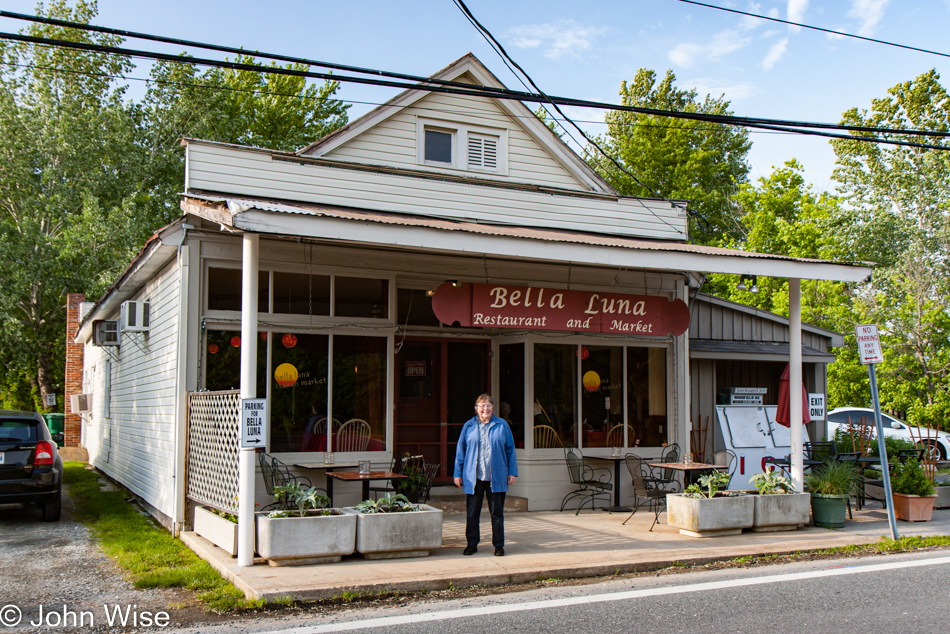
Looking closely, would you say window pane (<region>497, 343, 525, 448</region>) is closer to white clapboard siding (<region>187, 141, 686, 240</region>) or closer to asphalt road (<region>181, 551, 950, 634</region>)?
white clapboard siding (<region>187, 141, 686, 240</region>)

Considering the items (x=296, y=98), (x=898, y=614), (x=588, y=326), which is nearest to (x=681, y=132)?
(x=296, y=98)

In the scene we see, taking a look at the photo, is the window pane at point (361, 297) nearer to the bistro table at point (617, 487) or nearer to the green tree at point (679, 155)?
the bistro table at point (617, 487)

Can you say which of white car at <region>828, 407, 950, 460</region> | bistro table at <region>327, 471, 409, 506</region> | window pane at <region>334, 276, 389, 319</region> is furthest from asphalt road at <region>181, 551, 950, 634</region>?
white car at <region>828, 407, 950, 460</region>

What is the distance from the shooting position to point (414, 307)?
11320 millimetres

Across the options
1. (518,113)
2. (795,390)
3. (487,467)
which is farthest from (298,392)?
(795,390)

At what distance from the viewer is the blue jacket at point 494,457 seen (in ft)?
27.1

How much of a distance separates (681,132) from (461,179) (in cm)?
2367

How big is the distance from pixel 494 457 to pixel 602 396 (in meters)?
4.28

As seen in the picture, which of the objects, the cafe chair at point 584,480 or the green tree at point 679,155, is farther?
the green tree at point 679,155

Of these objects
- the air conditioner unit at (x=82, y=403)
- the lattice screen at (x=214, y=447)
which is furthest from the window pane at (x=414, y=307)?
the air conditioner unit at (x=82, y=403)

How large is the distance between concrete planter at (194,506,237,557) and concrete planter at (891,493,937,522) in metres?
8.82

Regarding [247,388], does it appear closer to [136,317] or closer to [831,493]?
[136,317]

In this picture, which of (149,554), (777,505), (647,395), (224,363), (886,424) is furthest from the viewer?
(886,424)

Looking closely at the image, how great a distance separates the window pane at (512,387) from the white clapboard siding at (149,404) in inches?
189
